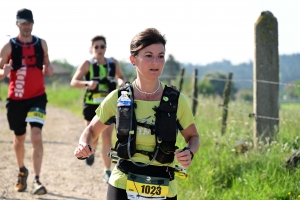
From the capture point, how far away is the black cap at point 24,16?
7.29 m

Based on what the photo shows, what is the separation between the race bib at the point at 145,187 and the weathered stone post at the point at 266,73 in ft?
13.6

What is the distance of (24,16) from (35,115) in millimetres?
→ 1243

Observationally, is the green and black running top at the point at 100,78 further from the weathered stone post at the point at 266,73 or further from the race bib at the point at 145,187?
the race bib at the point at 145,187

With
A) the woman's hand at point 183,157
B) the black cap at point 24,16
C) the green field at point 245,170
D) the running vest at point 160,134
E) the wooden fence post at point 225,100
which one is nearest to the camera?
the woman's hand at point 183,157

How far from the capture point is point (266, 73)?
25.9ft

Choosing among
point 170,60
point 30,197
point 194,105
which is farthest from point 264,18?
point 170,60

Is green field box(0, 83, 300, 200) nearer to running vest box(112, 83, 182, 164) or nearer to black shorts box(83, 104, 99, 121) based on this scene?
black shorts box(83, 104, 99, 121)

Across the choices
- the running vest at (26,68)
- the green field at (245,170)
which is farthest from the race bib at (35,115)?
the green field at (245,170)

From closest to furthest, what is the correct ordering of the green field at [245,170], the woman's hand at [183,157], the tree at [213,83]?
the woman's hand at [183,157]
the green field at [245,170]
the tree at [213,83]

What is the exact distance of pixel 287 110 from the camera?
32.3 ft

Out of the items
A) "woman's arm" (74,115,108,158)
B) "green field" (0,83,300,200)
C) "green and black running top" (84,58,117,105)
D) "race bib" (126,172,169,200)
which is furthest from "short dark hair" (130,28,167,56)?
"green and black running top" (84,58,117,105)

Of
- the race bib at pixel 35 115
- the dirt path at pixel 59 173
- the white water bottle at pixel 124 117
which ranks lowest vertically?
the dirt path at pixel 59 173

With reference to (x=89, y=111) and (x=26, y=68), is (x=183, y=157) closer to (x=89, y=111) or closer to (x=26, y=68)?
(x=26, y=68)

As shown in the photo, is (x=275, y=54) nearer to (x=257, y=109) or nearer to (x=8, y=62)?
(x=257, y=109)
